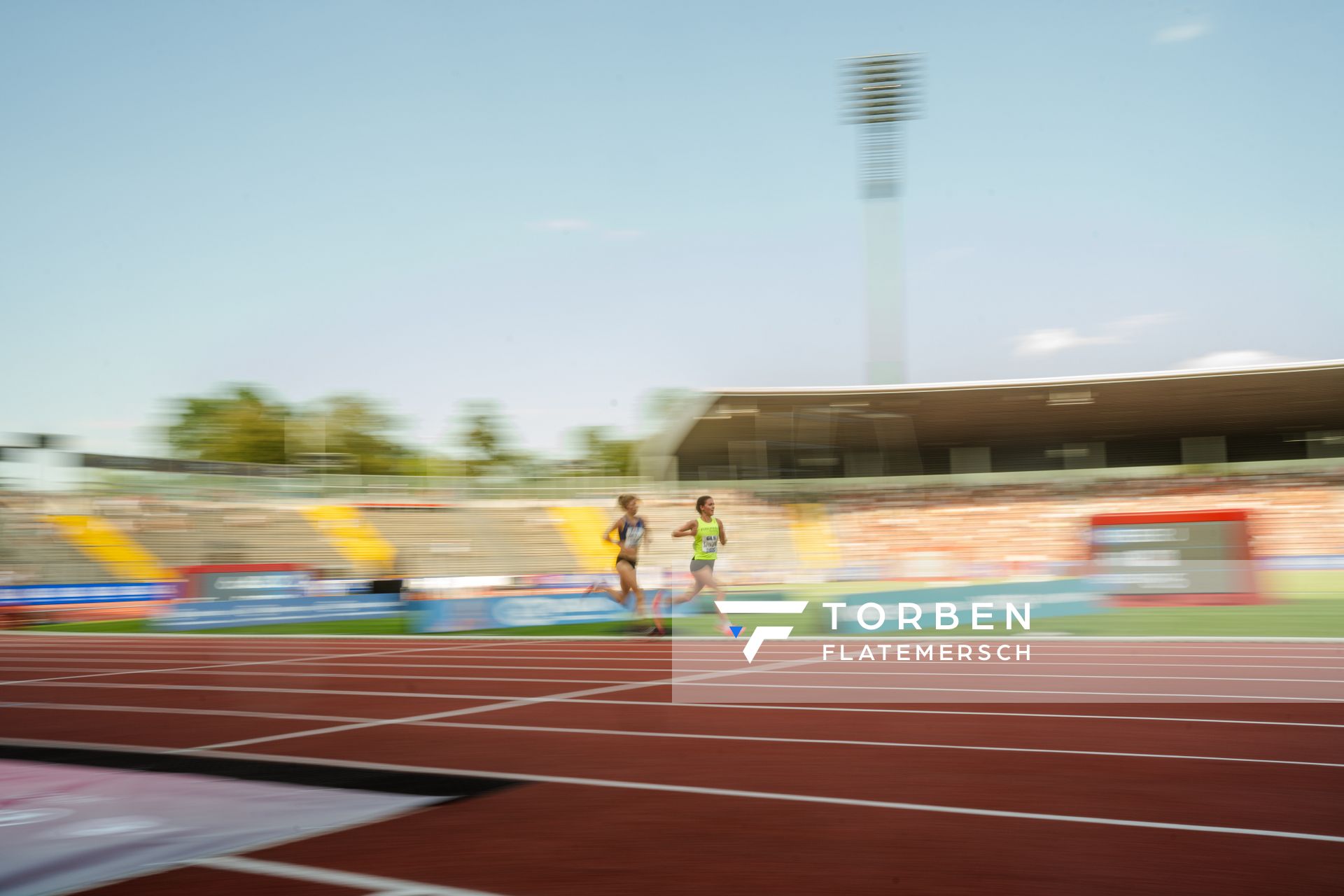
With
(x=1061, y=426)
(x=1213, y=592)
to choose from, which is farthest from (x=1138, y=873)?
(x=1061, y=426)

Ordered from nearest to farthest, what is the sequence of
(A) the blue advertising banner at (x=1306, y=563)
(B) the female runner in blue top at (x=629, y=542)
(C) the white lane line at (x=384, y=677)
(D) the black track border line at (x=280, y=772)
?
(D) the black track border line at (x=280, y=772)
(C) the white lane line at (x=384, y=677)
(B) the female runner in blue top at (x=629, y=542)
(A) the blue advertising banner at (x=1306, y=563)

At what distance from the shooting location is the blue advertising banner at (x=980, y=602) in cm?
1366

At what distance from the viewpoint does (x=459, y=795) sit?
432 cm

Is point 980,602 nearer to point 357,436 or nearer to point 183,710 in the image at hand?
point 183,710

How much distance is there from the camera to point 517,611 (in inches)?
649

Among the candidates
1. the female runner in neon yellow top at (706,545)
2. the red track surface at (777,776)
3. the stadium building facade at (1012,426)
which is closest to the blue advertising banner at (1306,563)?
the stadium building facade at (1012,426)

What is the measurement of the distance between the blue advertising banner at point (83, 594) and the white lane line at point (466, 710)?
57.1 feet

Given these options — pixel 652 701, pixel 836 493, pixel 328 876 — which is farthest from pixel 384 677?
pixel 836 493

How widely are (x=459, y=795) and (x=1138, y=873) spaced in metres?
2.54

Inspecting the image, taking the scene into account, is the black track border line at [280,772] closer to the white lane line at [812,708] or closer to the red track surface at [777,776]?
the red track surface at [777,776]

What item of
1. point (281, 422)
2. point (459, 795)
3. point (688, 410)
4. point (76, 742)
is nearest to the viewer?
point (459, 795)

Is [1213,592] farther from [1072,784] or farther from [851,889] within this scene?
[851,889]

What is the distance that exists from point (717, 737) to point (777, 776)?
1081mm

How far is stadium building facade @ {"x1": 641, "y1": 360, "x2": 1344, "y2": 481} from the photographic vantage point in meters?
32.3
